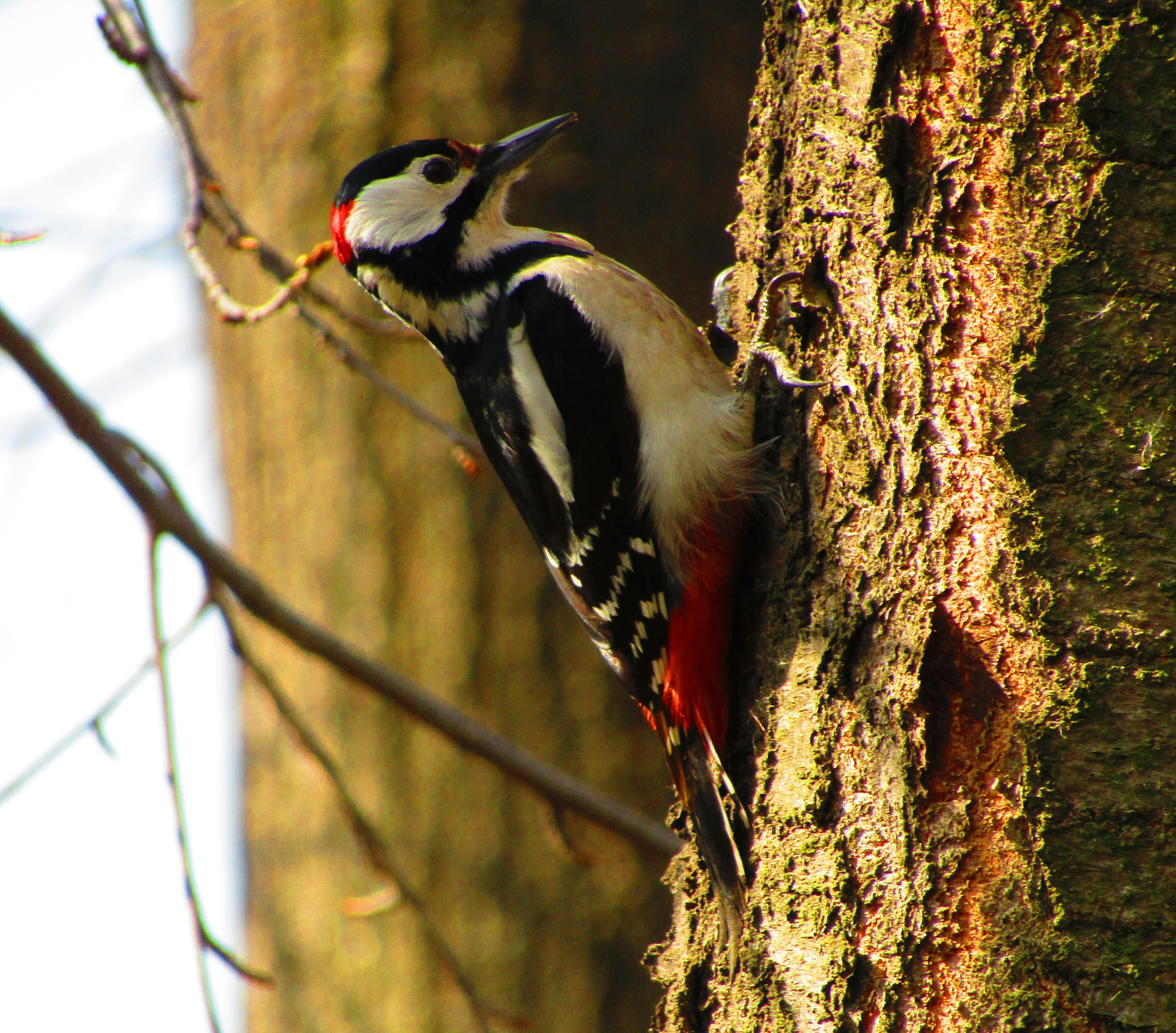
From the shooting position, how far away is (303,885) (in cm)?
433

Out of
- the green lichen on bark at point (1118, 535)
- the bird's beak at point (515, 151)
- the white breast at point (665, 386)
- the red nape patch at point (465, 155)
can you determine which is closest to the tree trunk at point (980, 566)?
the green lichen on bark at point (1118, 535)

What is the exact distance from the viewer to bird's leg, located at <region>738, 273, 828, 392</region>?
212 cm

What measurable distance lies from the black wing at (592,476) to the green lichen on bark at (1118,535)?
3.57 ft

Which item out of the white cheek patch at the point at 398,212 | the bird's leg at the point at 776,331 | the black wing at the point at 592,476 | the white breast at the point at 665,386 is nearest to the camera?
the bird's leg at the point at 776,331

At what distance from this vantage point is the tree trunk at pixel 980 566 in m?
1.53

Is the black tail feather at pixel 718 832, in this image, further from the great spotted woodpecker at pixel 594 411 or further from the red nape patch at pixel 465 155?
the red nape patch at pixel 465 155

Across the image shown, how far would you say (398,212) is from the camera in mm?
3057

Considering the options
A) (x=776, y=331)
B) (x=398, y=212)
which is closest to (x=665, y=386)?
(x=776, y=331)

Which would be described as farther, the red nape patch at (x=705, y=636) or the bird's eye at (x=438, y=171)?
the bird's eye at (x=438, y=171)

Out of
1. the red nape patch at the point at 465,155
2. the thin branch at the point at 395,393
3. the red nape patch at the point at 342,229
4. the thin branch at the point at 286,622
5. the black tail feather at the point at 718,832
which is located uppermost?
the red nape patch at the point at 465,155

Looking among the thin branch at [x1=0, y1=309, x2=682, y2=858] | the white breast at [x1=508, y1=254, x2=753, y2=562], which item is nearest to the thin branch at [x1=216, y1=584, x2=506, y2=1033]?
the thin branch at [x1=0, y1=309, x2=682, y2=858]

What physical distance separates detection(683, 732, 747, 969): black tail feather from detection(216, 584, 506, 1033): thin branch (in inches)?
27.6

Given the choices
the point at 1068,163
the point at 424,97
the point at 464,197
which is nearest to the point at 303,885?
the point at 464,197

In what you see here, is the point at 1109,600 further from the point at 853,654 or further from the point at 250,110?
the point at 250,110
